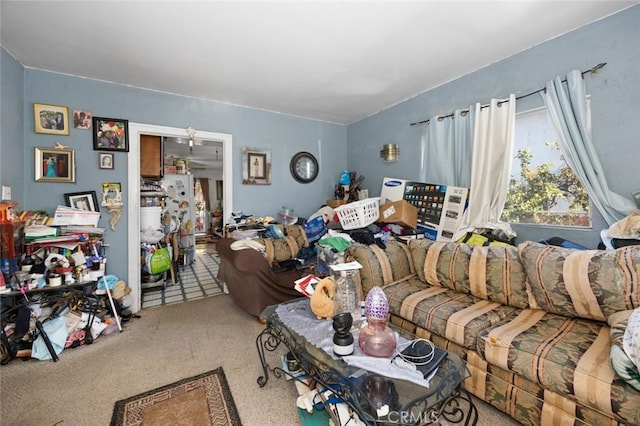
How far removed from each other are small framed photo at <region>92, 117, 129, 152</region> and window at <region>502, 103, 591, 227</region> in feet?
12.8

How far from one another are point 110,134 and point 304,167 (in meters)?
2.33

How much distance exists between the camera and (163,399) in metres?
1.57

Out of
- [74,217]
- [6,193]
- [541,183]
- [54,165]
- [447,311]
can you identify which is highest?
[54,165]

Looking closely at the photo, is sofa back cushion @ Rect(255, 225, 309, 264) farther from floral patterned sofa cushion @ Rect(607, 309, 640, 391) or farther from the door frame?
floral patterned sofa cushion @ Rect(607, 309, 640, 391)

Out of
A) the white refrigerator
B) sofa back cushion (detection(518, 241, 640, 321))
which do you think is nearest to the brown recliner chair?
sofa back cushion (detection(518, 241, 640, 321))

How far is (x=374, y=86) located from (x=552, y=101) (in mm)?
1571

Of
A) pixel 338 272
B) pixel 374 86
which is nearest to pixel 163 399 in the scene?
pixel 338 272

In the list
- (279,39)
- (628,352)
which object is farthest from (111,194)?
(628,352)

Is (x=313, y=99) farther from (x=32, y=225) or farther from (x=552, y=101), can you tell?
(x=32, y=225)

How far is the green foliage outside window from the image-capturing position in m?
2.04

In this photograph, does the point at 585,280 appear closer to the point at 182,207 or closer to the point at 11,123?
the point at 11,123

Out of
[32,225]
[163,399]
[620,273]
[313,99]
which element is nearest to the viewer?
[620,273]

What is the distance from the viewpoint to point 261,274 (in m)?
2.51

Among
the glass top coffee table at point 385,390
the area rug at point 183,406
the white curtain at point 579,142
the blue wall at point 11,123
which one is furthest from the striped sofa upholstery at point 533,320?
the blue wall at point 11,123
